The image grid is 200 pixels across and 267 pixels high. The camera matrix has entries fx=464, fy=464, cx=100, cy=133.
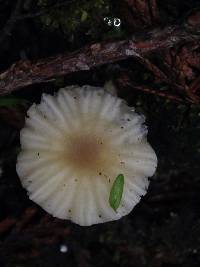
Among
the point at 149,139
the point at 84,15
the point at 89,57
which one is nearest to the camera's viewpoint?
the point at 89,57

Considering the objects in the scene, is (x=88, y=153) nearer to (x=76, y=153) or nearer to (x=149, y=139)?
(x=76, y=153)

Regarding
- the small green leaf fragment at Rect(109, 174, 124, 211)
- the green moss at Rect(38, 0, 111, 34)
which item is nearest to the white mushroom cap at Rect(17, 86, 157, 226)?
the small green leaf fragment at Rect(109, 174, 124, 211)

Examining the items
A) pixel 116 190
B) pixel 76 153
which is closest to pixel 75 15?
pixel 76 153

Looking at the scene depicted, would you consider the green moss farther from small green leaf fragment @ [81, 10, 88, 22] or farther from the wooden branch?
the wooden branch

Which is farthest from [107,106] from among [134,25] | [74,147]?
[134,25]

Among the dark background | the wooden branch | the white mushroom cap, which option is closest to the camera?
the wooden branch
